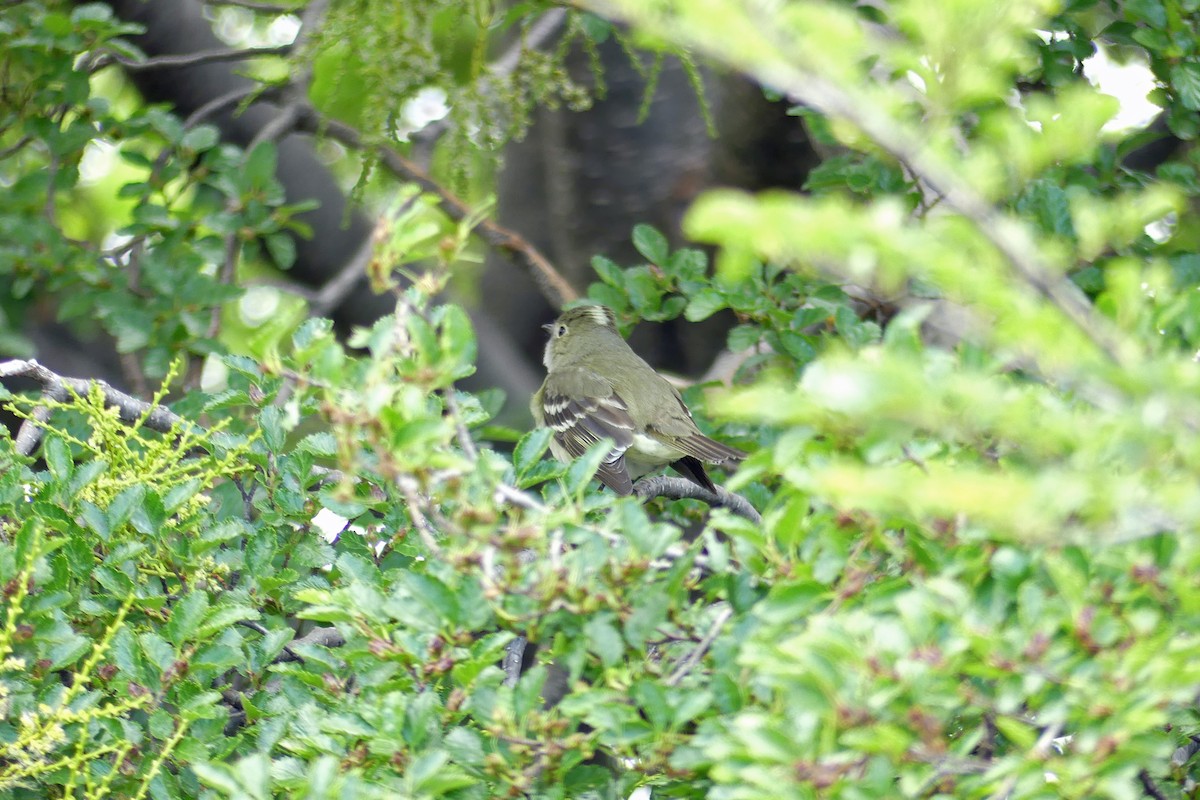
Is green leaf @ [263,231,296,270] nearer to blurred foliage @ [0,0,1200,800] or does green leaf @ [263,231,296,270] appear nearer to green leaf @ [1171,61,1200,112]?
blurred foliage @ [0,0,1200,800]

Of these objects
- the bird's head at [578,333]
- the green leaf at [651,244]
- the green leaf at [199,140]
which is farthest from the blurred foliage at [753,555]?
the bird's head at [578,333]

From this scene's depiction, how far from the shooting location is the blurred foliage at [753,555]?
128 centimetres

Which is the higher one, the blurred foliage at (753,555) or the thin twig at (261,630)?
the blurred foliage at (753,555)

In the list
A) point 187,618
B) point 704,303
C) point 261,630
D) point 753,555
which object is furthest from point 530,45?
point 753,555

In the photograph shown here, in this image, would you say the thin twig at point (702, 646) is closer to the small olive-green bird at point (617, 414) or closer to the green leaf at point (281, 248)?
the small olive-green bird at point (617, 414)

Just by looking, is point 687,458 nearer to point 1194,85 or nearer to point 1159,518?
point 1194,85

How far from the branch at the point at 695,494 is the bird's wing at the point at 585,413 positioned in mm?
1204

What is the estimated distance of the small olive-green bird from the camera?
4715mm

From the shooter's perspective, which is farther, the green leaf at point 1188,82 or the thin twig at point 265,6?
the thin twig at point 265,6

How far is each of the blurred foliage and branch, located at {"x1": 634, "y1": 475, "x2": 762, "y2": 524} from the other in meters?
0.58

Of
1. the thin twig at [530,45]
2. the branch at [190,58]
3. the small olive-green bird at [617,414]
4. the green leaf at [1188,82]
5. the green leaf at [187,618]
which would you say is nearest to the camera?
the green leaf at [187,618]

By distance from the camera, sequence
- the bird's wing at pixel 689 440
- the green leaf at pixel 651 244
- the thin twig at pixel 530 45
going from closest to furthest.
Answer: the green leaf at pixel 651 244 → the bird's wing at pixel 689 440 → the thin twig at pixel 530 45

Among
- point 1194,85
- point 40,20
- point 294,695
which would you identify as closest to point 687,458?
point 1194,85

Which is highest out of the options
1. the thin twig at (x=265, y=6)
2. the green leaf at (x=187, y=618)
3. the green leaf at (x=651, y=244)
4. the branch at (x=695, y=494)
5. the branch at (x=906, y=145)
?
the branch at (x=906, y=145)
